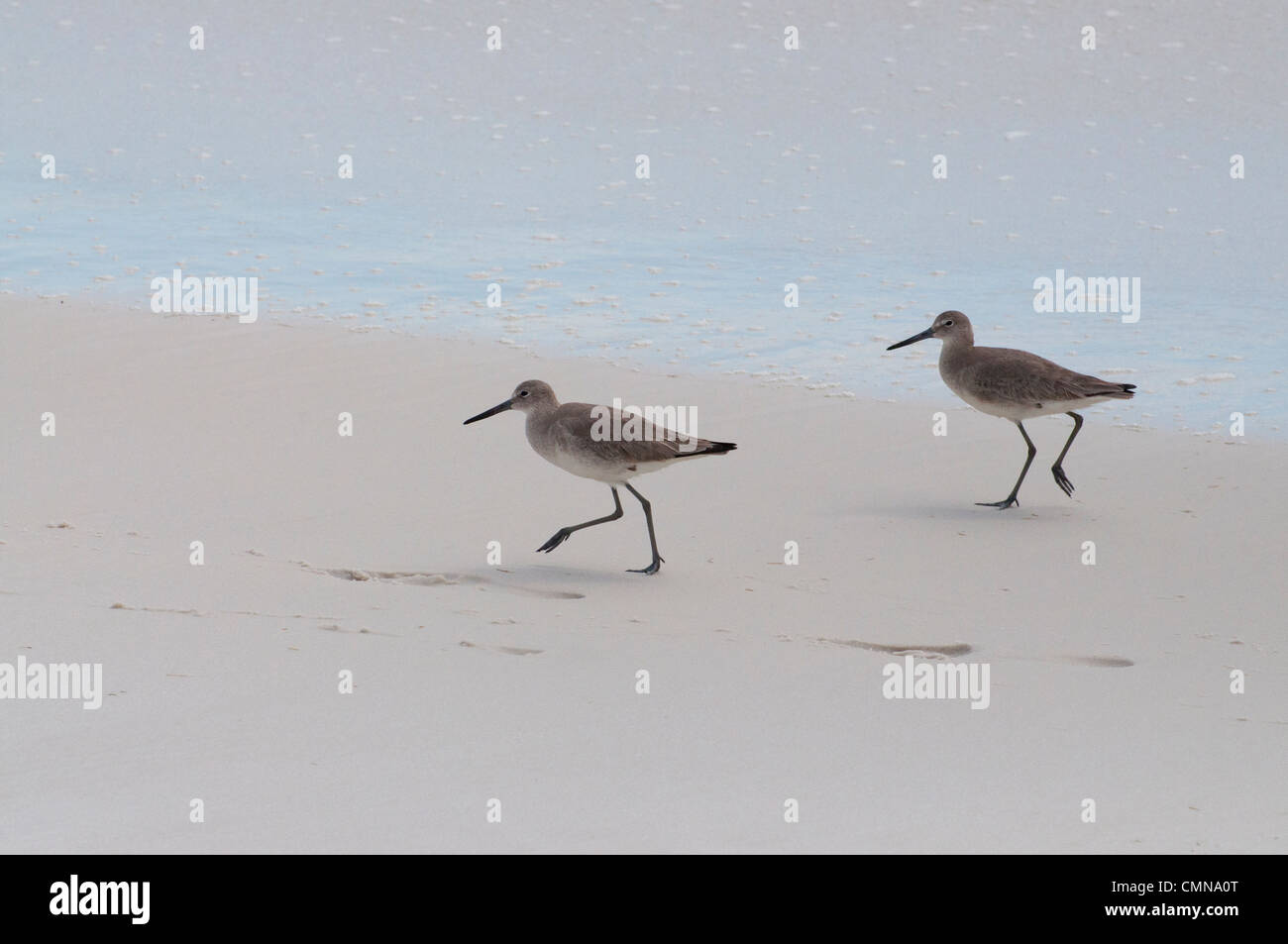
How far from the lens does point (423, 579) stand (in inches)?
259

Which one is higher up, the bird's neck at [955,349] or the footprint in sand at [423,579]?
the bird's neck at [955,349]

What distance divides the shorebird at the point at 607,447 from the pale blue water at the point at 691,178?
3225mm

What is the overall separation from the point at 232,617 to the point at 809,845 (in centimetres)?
255

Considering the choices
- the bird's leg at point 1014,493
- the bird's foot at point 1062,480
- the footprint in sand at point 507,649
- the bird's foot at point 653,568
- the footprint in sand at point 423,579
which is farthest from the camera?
the bird's foot at point 1062,480

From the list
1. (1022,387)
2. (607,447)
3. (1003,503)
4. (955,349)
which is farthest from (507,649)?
(955,349)

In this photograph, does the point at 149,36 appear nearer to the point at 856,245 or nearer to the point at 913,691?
the point at 856,245

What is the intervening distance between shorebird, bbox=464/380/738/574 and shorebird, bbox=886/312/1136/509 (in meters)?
1.91

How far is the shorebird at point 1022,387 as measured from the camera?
26.6ft

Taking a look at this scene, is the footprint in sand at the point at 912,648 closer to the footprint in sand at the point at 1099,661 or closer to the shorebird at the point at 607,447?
the footprint in sand at the point at 1099,661

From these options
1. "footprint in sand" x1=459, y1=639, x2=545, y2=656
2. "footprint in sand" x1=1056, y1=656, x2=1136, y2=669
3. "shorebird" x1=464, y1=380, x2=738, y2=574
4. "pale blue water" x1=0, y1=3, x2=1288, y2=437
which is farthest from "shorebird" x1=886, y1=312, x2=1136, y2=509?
"footprint in sand" x1=459, y1=639, x2=545, y2=656

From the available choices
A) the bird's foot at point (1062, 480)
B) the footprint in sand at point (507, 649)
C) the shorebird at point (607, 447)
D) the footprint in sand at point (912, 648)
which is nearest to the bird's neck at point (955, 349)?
the bird's foot at point (1062, 480)

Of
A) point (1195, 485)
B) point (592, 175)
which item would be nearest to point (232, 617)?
point (1195, 485)

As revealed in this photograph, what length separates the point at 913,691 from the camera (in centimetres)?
555

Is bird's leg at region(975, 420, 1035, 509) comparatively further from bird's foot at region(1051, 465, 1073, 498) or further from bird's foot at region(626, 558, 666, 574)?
bird's foot at region(626, 558, 666, 574)
